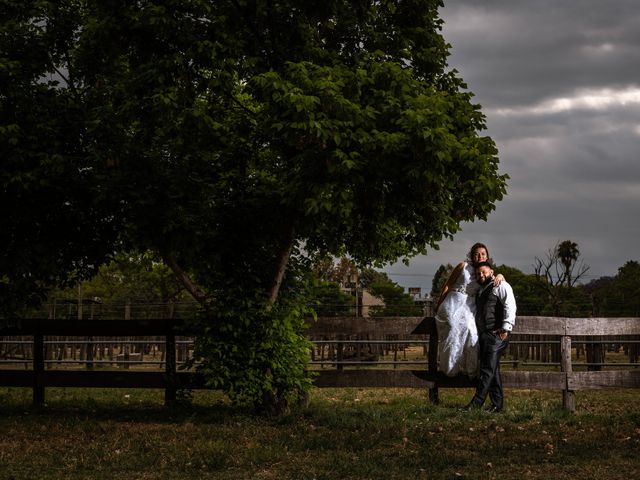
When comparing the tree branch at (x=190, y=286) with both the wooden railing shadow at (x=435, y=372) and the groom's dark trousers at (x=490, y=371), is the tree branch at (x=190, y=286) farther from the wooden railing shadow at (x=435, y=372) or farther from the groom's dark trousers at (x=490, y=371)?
the groom's dark trousers at (x=490, y=371)

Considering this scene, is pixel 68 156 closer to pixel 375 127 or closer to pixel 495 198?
pixel 375 127

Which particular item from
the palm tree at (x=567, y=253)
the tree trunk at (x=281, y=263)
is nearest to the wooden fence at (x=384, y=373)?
the tree trunk at (x=281, y=263)

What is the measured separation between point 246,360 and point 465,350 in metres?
3.24

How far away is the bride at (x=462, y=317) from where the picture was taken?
461 inches

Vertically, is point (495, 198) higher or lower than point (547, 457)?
higher

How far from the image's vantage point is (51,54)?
38.6 feet

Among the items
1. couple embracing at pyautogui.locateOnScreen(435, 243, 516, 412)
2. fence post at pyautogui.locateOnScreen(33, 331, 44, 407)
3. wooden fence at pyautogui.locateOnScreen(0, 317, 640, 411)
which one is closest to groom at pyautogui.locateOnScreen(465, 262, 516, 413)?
couple embracing at pyautogui.locateOnScreen(435, 243, 516, 412)

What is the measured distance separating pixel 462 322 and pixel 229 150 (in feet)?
13.7

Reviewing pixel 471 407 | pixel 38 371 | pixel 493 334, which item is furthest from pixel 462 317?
pixel 38 371

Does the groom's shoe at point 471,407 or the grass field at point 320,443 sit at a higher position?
the groom's shoe at point 471,407

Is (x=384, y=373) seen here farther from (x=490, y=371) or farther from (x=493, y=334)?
(x=493, y=334)

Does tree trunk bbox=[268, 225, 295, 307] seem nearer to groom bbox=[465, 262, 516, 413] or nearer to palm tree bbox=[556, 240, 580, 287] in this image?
groom bbox=[465, 262, 516, 413]

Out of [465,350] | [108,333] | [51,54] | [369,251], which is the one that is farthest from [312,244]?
[51,54]

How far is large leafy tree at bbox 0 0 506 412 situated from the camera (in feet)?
31.9
